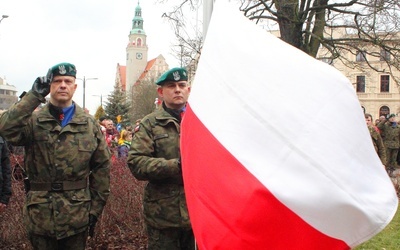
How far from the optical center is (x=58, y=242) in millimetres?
3459

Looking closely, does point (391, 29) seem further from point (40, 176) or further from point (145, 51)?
point (145, 51)

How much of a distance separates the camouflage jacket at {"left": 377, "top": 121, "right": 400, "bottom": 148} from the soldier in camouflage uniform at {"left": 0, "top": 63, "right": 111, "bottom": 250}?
474 inches

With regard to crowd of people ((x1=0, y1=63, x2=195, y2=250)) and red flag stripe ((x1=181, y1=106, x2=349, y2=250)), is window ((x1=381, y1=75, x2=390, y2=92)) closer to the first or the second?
crowd of people ((x1=0, y1=63, x2=195, y2=250))

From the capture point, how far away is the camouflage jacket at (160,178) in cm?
333

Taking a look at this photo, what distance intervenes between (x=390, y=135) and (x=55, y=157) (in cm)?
1247

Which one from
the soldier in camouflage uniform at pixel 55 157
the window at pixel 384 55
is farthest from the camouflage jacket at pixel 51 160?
the window at pixel 384 55

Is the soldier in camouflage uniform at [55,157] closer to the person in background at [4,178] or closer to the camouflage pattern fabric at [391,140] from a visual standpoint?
the person in background at [4,178]

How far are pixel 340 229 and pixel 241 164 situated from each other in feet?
1.56

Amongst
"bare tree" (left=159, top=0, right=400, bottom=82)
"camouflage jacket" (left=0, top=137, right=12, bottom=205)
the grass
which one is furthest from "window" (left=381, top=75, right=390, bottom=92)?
"camouflage jacket" (left=0, top=137, right=12, bottom=205)

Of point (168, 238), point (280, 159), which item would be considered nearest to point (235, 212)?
point (280, 159)

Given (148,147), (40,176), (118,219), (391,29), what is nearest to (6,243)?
(118,219)

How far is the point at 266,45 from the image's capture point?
2.21 meters

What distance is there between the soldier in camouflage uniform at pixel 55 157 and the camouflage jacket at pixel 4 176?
1430mm

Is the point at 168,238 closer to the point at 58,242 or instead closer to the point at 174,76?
the point at 58,242
